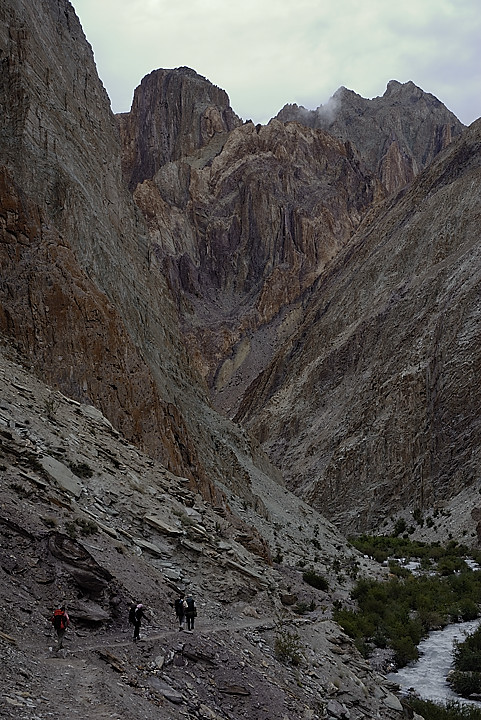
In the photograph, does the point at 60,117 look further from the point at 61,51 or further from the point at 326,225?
the point at 326,225

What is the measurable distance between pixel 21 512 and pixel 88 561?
1.58 metres

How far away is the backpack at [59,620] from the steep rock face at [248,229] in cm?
7748

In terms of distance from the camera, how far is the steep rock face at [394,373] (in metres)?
52.1

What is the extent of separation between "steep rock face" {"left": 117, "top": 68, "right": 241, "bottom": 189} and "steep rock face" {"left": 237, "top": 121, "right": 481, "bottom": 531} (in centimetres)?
5652

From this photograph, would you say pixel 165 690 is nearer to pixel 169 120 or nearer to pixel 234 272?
pixel 234 272

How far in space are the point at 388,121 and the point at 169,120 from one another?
208 feet

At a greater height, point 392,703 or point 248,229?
point 248,229

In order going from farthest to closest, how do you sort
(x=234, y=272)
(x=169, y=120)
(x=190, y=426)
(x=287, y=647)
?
(x=169, y=120)
(x=234, y=272)
(x=190, y=426)
(x=287, y=647)

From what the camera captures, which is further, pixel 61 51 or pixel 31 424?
pixel 61 51

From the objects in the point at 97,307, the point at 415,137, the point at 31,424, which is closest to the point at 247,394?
the point at 97,307

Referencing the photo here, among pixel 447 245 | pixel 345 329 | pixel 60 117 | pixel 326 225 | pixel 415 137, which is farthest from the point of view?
pixel 415 137

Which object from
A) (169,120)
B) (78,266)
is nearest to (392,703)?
(78,266)

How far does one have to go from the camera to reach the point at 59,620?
384 inches

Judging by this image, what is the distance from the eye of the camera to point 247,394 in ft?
281
